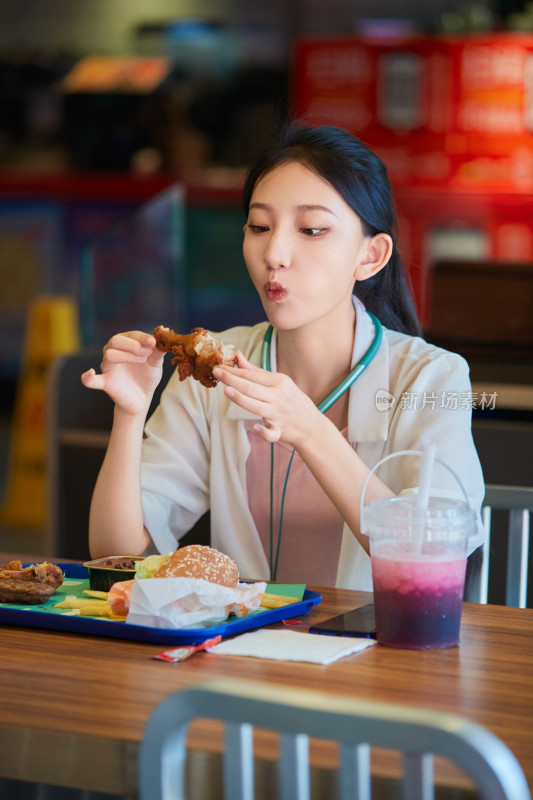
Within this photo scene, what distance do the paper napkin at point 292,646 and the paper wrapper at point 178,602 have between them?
41mm

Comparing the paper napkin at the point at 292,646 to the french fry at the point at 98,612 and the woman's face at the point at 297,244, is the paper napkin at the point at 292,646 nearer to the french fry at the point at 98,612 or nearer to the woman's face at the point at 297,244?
the french fry at the point at 98,612

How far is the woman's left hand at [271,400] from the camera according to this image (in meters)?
1.35

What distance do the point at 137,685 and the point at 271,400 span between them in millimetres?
448

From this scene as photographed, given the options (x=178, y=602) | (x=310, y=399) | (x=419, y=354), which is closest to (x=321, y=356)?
(x=419, y=354)

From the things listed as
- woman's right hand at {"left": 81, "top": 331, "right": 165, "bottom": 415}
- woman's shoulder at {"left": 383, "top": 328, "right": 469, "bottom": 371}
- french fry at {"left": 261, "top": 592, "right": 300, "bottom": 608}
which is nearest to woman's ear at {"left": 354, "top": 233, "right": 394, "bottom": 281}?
woman's shoulder at {"left": 383, "top": 328, "right": 469, "bottom": 371}

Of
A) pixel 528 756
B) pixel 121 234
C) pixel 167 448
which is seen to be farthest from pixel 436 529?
pixel 121 234

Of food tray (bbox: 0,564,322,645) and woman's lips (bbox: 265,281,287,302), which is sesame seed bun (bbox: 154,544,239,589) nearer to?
food tray (bbox: 0,564,322,645)

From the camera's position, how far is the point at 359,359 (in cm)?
177

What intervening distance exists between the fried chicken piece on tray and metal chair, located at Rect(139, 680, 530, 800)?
0.79 m

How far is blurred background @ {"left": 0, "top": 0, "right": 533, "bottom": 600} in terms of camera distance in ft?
16.2

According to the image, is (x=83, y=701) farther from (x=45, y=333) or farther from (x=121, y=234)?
(x=45, y=333)

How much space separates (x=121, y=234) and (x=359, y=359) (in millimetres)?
2640

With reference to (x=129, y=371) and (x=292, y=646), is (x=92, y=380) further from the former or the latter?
(x=292, y=646)

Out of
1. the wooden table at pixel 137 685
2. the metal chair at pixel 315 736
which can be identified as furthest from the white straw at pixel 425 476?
the metal chair at pixel 315 736
